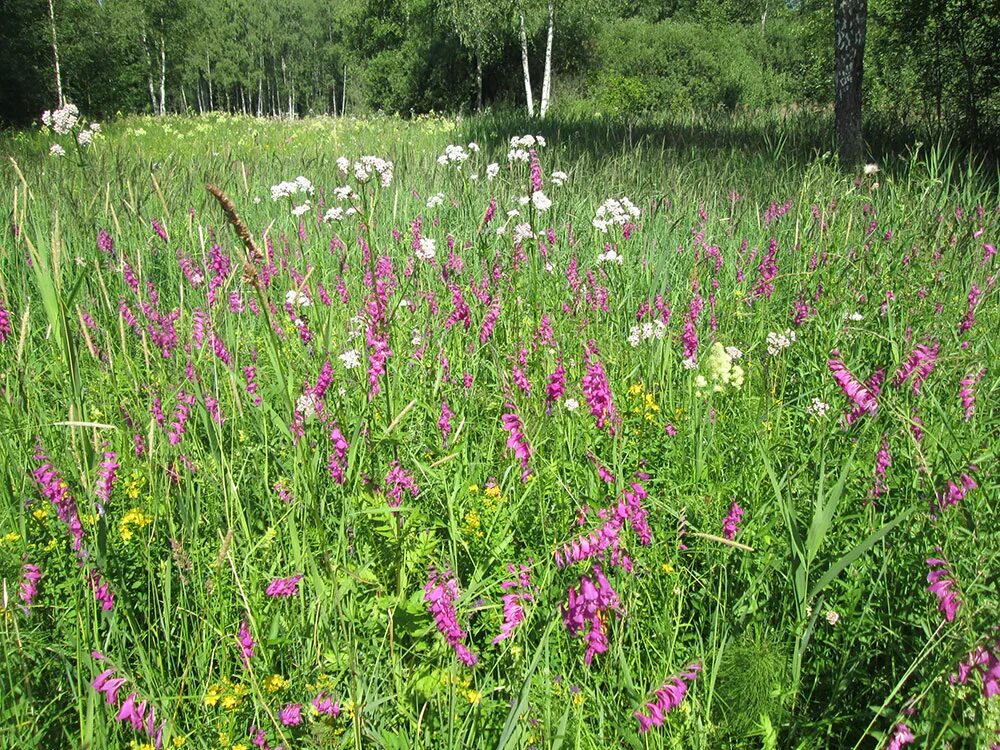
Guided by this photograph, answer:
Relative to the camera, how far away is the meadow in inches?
53.2

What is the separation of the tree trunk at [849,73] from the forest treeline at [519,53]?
1862mm

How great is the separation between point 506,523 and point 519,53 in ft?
139

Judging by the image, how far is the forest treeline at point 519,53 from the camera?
892cm

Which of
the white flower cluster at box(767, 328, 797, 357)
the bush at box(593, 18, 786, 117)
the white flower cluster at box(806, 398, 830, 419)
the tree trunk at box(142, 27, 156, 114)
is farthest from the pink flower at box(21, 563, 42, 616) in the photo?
the tree trunk at box(142, 27, 156, 114)

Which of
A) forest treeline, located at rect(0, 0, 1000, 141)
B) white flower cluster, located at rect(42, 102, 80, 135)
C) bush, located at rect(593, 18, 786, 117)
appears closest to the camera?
white flower cluster, located at rect(42, 102, 80, 135)

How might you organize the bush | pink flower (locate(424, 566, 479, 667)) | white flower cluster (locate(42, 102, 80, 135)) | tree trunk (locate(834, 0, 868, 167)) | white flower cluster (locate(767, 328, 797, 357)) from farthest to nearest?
the bush < tree trunk (locate(834, 0, 868, 167)) < white flower cluster (locate(42, 102, 80, 135)) < white flower cluster (locate(767, 328, 797, 357)) < pink flower (locate(424, 566, 479, 667))

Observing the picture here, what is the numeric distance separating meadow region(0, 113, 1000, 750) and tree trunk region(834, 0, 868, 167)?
406 centimetres

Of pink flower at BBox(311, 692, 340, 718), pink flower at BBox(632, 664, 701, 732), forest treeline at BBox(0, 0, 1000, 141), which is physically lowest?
pink flower at BBox(311, 692, 340, 718)

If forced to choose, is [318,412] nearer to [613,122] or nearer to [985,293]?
[985,293]

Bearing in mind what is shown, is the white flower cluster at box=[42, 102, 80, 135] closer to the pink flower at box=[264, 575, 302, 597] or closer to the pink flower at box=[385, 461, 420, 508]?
the pink flower at box=[385, 461, 420, 508]

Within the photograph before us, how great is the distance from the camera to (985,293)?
3.09m

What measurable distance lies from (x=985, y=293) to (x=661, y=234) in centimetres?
174

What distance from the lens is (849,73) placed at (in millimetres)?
6883

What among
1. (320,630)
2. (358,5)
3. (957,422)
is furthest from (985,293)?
(358,5)
